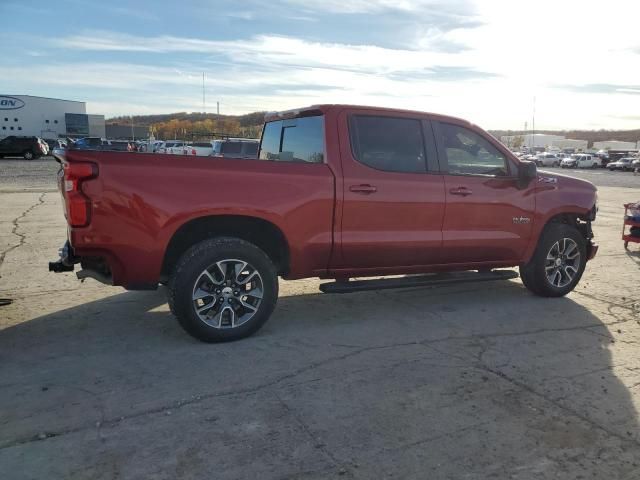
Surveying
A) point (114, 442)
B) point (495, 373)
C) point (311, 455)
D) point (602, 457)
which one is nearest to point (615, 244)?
point (495, 373)

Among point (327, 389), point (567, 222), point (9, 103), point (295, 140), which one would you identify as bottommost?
point (327, 389)

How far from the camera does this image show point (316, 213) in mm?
4758

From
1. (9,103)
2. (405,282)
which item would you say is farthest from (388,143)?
(9,103)

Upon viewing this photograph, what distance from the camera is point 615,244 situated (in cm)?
984

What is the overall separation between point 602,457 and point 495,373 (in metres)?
1.14

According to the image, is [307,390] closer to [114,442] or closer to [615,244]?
[114,442]

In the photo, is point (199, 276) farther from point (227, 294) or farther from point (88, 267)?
point (88, 267)

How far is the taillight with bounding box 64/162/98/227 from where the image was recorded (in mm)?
3924

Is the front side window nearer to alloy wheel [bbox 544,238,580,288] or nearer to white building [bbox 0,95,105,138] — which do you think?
alloy wheel [bbox 544,238,580,288]

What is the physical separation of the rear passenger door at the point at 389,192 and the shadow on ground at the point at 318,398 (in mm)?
706

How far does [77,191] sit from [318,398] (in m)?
2.29

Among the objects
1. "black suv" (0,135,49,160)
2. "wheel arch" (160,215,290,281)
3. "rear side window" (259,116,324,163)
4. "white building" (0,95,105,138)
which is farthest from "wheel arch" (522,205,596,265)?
"white building" (0,95,105,138)

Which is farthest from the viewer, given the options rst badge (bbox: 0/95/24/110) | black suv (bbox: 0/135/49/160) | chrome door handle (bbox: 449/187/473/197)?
rst badge (bbox: 0/95/24/110)

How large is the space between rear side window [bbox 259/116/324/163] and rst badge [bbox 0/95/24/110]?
93327mm
